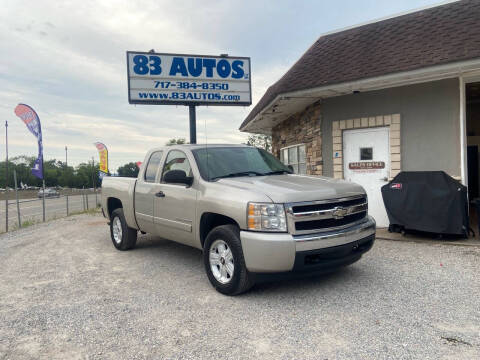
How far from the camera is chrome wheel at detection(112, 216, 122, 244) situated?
6.71m

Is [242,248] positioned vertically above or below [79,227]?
above

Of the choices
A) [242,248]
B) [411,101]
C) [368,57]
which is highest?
[368,57]

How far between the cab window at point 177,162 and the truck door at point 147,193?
266 mm

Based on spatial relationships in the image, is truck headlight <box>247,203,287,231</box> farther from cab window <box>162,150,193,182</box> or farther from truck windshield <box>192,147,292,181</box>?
cab window <box>162,150,193,182</box>

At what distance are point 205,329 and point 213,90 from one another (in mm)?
8947

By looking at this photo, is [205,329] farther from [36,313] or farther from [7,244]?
[7,244]

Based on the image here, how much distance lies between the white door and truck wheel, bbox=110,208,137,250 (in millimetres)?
5339

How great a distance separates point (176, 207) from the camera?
4.95 meters

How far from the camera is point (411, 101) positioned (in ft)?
25.4

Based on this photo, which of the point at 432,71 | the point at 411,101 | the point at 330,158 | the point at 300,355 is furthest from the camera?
the point at 330,158

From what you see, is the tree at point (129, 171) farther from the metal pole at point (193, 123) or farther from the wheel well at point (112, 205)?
the metal pole at point (193, 123)

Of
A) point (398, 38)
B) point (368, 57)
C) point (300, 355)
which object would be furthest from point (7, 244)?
point (398, 38)

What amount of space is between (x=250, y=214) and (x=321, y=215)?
0.79m

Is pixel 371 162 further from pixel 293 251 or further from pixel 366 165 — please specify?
pixel 293 251
